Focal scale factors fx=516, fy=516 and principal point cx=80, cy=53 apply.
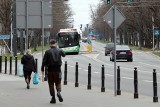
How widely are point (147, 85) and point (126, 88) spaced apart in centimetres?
149

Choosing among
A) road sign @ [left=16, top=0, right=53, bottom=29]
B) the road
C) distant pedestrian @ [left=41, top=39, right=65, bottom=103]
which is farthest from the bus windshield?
distant pedestrian @ [left=41, top=39, right=65, bottom=103]

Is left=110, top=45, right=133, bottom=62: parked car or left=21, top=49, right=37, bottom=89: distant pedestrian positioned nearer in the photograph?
left=21, top=49, right=37, bottom=89: distant pedestrian

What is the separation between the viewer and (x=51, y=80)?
13781mm

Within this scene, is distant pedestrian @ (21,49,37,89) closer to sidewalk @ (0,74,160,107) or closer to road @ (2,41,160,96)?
sidewalk @ (0,74,160,107)

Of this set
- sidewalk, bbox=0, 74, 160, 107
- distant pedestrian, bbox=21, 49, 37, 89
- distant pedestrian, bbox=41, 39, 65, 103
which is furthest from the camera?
distant pedestrian, bbox=21, 49, 37, 89

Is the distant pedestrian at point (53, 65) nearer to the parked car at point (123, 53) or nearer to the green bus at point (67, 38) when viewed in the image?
the parked car at point (123, 53)

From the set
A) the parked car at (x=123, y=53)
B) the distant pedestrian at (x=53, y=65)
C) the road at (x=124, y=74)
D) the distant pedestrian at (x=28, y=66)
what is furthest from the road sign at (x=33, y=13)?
the parked car at (x=123, y=53)

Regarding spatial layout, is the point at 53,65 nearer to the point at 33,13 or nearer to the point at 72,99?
the point at 72,99

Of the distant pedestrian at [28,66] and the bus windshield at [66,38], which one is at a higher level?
the bus windshield at [66,38]

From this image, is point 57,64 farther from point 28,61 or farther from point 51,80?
point 28,61

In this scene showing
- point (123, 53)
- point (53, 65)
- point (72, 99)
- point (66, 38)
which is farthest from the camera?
point (66, 38)

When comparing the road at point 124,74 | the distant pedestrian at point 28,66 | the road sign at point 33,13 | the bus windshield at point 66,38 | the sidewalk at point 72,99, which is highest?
the road sign at point 33,13

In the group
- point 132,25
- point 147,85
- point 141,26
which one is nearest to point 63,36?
point 141,26

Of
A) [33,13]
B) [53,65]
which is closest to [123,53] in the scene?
[33,13]
